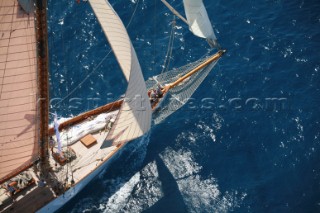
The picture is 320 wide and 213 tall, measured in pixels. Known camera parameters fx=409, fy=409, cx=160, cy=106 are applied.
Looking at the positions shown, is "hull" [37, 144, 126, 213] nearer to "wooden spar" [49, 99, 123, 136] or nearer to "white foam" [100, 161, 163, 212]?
"white foam" [100, 161, 163, 212]

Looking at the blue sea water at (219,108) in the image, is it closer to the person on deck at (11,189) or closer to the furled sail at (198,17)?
the person on deck at (11,189)

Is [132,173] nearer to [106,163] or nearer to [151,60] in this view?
[106,163]

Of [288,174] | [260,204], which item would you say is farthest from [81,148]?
[288,174]

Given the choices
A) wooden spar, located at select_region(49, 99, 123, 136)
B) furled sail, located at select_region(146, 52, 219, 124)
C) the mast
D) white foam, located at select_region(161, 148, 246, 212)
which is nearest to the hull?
wooden spar, located at select_region(49, 99, 123, 136)

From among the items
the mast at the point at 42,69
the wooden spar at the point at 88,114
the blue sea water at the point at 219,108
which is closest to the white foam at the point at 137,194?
the blue sea water at the point at 219,108

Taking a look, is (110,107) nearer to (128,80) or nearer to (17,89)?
(128,80)
